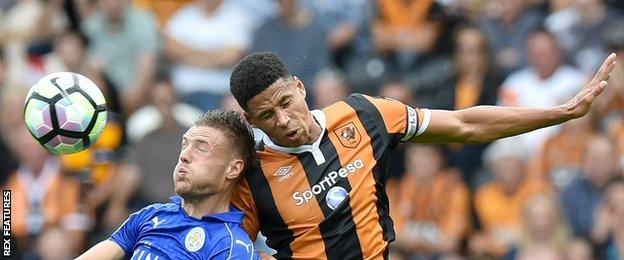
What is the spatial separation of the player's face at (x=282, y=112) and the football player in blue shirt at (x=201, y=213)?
0.27 meters

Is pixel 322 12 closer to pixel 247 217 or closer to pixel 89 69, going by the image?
pixel 89 69

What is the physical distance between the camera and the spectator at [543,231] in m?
12.0

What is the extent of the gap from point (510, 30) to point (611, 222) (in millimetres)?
2266

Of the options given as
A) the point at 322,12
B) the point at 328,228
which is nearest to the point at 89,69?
the point at 322,12

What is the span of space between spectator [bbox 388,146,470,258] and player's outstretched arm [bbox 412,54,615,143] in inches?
188

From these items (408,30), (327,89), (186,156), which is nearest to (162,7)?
(327,89)

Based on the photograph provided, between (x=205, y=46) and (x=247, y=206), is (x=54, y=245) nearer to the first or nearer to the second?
(x=205, y=46)

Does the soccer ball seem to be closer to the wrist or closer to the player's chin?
the player's chin

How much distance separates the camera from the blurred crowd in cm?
1224

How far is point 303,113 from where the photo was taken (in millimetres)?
7258

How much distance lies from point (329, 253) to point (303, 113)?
81 centimetres

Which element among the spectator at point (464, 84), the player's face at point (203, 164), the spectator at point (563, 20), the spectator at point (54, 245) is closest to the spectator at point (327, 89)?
the spectator at point (464, 84)

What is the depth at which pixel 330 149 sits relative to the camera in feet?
24.5

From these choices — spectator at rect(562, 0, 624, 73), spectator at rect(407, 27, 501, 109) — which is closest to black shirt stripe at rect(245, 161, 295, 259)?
spectator at rect(407, 27, 501, 109)
